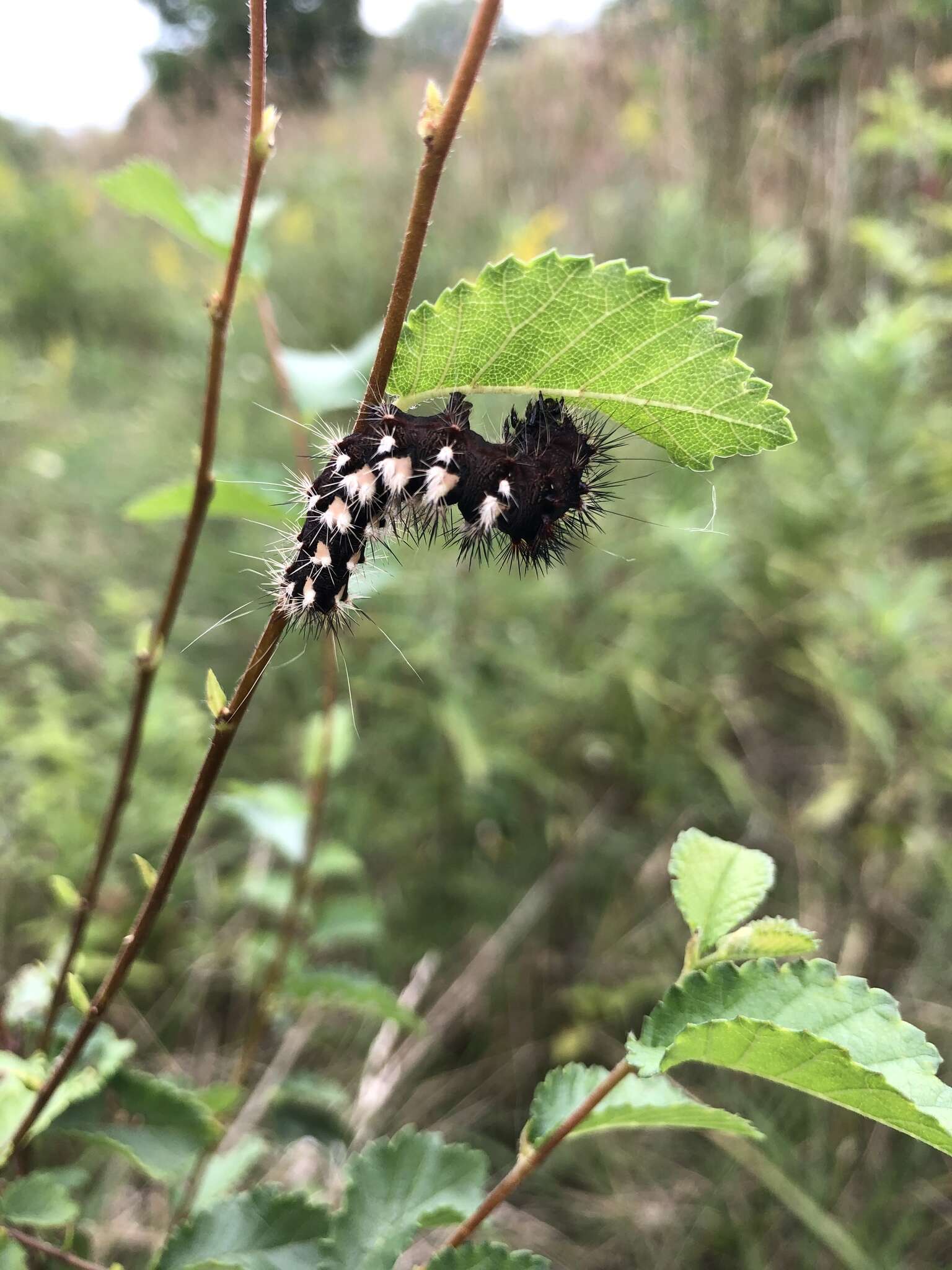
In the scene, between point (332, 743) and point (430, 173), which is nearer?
point (430, 173)

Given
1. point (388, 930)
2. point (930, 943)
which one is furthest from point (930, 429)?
point (388, 930)

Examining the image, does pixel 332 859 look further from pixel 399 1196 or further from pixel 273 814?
pixel 399 1196

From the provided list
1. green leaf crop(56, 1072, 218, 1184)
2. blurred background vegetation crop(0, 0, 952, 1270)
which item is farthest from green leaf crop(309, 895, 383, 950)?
green leaf crop(56, 1072, 218, 1184)

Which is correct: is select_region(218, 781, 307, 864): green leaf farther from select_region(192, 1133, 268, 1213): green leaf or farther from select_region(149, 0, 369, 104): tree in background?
select_region(149, 0, 369, 104): tree in background

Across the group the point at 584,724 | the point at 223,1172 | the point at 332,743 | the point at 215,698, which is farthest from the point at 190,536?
the point at 584,724

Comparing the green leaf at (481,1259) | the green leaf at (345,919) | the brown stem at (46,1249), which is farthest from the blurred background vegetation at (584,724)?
the green leaf at (481,1259)

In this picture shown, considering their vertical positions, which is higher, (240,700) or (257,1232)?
(240,700)

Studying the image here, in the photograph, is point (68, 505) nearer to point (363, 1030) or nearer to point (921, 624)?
point (363, 1030)
